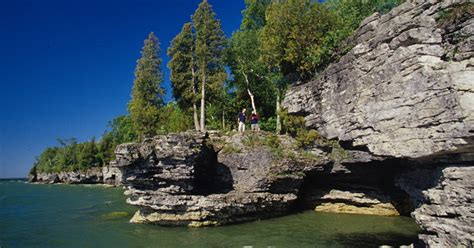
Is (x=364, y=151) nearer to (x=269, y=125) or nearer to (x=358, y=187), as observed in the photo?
(x=358, y=187)

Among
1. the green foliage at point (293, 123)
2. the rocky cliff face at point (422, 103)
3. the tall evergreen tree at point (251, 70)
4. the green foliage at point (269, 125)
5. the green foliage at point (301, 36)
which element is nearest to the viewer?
the rocky cliff face at point (422, 103)

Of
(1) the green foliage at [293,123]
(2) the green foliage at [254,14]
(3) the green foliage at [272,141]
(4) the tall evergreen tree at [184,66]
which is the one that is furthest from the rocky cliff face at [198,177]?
(2) the green foliage at [254,14]

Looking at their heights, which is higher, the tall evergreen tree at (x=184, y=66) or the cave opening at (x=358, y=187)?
the tall evergreen tree at (x=184, y=66)

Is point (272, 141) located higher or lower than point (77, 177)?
higher

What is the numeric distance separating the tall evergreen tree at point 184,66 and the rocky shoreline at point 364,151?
11785mm

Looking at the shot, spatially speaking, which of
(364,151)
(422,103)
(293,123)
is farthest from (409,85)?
(293,123)

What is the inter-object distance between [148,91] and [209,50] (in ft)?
43.5

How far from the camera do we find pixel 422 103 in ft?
39.4

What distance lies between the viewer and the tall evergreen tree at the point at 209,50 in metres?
30.5

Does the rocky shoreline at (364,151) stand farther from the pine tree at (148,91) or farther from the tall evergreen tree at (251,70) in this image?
the pine tree at (148,91)

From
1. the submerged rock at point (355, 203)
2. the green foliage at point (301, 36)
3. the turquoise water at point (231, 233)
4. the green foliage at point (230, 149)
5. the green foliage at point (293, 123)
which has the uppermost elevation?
the green foliage at point (301, 36)

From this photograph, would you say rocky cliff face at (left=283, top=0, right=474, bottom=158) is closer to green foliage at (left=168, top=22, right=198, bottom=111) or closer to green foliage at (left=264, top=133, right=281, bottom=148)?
green foliage at (left=264, top=133, right=281, bottom=148)

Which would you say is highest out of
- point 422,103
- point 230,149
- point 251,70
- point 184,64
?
point 184,64

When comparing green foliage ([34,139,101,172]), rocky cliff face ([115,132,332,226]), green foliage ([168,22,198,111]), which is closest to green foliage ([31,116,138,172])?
green foliage ([34,139,101,172])
